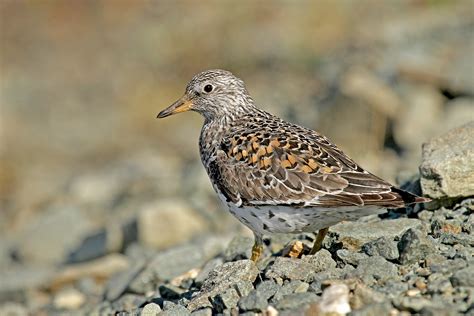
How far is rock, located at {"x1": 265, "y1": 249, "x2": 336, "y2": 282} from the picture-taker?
712cm

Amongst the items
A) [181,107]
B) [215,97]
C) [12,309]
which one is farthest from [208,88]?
[12,309]

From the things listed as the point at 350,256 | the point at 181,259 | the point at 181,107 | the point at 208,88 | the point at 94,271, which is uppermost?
the point at 208,88

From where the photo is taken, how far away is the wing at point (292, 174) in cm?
743

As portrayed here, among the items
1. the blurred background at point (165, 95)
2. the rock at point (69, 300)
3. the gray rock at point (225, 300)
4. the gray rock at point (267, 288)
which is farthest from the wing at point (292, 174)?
the rock at point (69, 300)

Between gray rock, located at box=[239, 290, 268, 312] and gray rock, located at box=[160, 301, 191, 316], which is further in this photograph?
gray rock, located at box=[160, 301, 191, 316]

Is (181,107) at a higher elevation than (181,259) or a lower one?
→ higher

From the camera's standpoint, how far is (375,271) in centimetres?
678

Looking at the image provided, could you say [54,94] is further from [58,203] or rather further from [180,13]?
[58,203]

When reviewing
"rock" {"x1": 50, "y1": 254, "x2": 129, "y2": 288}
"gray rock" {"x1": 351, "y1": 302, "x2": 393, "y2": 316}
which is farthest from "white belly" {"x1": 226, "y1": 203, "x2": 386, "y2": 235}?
"rock" {"x1": 50, "y1": 254, "x2": 129, "y2": 288}

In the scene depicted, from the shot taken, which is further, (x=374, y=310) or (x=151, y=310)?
(x=151, y=310)

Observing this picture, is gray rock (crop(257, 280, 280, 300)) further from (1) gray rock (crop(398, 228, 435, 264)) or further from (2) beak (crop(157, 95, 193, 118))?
(2) beak (crop(157, 95, 193, 118))

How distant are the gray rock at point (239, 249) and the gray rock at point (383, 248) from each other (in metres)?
2.11

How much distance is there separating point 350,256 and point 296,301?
1.05 m

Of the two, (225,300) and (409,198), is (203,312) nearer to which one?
(225,300)
